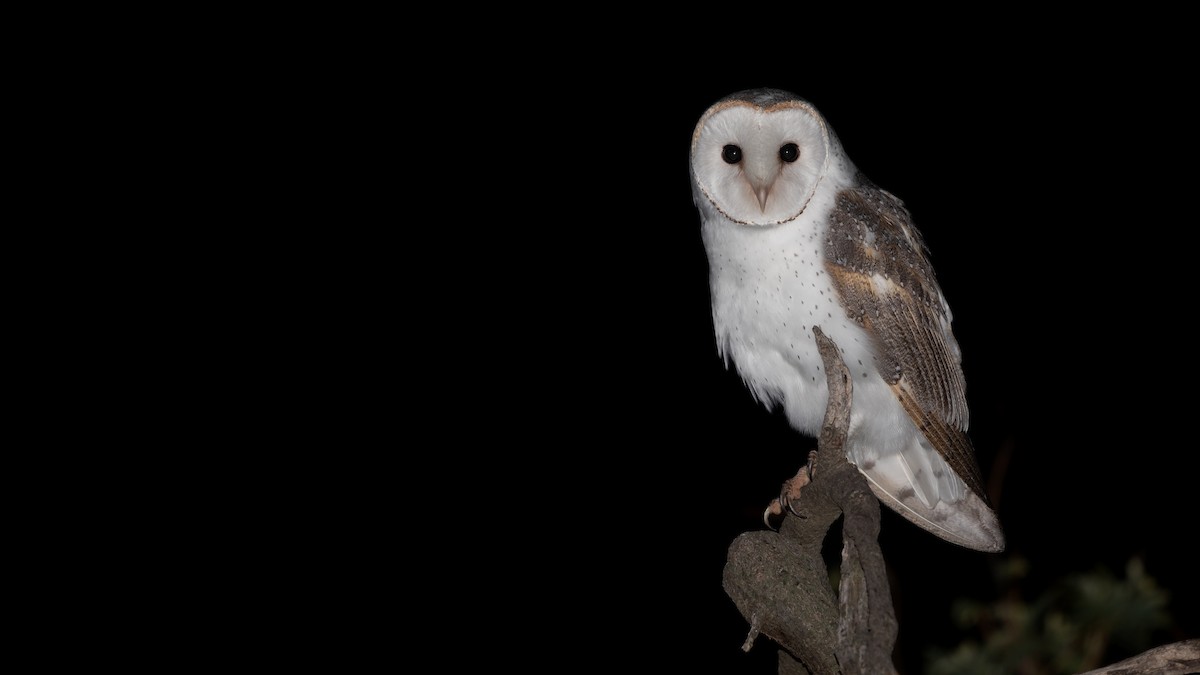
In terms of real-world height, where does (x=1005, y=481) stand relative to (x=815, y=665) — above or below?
below

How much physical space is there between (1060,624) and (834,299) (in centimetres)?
162

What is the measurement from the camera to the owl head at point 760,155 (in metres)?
1.47

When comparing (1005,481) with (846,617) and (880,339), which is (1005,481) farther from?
(846,617)

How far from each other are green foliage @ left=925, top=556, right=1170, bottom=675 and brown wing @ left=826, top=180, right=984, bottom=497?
1.21 metres

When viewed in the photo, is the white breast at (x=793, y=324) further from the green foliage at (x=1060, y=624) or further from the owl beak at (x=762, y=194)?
the green foliage at (x=1060, y=624)

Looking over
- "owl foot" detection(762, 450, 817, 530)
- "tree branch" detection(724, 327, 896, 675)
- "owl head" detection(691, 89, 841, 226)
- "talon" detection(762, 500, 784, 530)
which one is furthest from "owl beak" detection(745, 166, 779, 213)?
"talon" detection(762, 500, 784, 530)

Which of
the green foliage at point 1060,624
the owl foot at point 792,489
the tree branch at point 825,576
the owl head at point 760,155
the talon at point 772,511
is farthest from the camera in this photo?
the green foliage at point 1060,624

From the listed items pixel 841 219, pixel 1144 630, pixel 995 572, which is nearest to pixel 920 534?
pixel 995 572

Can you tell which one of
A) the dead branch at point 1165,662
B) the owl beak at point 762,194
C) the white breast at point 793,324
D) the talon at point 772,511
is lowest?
the talon at point 772,511

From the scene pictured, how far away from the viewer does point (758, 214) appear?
5.01 ft

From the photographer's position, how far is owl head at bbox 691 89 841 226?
147cm

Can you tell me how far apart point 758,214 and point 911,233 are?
1.19 feet

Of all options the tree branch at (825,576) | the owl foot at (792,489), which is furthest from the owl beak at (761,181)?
the owl foot at (792,489)

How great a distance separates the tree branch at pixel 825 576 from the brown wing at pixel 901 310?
0.88 feet
